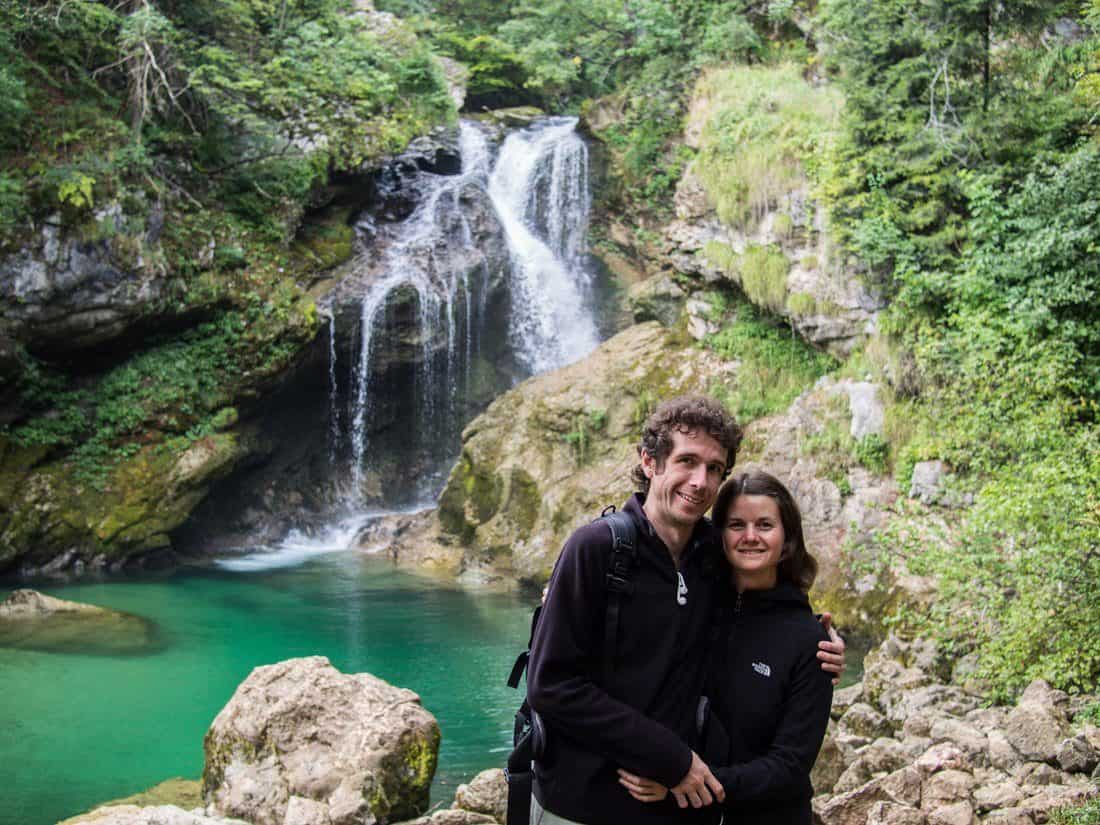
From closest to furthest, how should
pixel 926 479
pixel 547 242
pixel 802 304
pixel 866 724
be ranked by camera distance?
pixel 866 724, pixel 926 479, pixel 802 304, pixel 547 242

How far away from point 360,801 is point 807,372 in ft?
34.2

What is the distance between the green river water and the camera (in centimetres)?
738

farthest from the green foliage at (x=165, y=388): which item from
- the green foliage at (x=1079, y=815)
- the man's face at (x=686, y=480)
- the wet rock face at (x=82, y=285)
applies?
the man's face at (x=686, y=480)

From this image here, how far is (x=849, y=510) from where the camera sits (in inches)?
451

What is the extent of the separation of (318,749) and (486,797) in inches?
46.4

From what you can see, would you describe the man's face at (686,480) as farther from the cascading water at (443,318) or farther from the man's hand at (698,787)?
the cascading water at (443,318)

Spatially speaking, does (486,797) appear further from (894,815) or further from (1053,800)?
(1053,800)

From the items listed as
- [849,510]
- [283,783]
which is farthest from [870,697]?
[283,783]

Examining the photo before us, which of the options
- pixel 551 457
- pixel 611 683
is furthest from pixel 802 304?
pixel 611 683

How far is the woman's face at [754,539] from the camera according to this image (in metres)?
2.70

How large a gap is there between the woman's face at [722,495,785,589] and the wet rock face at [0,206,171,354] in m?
13.8

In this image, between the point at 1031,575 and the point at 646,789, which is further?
the point at 1031,575

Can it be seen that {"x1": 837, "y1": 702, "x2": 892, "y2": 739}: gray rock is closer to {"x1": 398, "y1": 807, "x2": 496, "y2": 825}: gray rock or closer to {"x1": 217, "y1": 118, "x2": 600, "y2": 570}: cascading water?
{"x1": 398, "y1": 807, "x2": 496, "y2": 825}: gray rock

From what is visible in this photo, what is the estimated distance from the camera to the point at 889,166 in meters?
12.0
